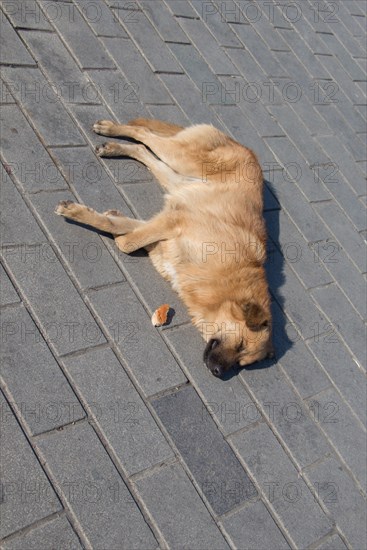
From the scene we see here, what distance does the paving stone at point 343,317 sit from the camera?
5758 mm

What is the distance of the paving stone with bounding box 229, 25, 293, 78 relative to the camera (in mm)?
7777

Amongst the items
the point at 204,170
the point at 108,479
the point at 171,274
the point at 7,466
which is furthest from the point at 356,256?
the point at 7,466

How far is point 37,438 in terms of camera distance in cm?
352

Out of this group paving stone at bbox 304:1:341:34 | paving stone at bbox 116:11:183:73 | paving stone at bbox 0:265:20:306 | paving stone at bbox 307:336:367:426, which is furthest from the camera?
paving stone at bbox 304:1:341:34

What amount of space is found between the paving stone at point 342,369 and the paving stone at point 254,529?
5.12 feet

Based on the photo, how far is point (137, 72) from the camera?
244 inches

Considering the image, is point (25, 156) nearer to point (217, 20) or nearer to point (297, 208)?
point (297, 208)

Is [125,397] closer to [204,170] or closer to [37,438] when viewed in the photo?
[37,438]

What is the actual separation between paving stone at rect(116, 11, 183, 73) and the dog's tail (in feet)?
3.57

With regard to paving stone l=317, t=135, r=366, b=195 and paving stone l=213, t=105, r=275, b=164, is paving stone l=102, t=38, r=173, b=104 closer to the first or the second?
paving stone l=213, t=105, r=275, b=164

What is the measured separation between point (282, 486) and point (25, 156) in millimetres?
3251

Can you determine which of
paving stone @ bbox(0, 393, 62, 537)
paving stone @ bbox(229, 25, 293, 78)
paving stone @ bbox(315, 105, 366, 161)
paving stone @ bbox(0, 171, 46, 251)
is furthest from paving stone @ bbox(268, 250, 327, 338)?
paving stone @ bbox(229, 25, 293, 78)

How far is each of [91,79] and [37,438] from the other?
3.64m

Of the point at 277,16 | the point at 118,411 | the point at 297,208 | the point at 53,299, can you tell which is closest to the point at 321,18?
the point at 277,16
